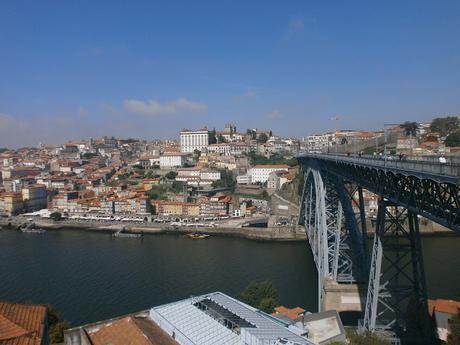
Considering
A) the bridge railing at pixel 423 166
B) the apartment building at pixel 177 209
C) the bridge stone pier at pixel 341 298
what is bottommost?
the apartment building at pixel 177 209

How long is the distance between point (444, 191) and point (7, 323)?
3.41m

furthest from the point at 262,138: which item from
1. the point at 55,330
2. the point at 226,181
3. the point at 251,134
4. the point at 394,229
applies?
the point at 55,330

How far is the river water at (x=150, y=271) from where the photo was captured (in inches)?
367

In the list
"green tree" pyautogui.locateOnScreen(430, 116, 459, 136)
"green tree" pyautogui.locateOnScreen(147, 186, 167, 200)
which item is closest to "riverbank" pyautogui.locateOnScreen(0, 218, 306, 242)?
"green tree" pyautogui.locateOnScreen(147, 186, 167, 200)

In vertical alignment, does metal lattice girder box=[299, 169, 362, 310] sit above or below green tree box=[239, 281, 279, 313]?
above

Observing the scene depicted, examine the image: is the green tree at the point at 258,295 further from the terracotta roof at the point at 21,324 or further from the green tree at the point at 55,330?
the terracotta roof at the point at 21,324

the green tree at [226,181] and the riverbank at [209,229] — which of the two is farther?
the green tree at [226,181]

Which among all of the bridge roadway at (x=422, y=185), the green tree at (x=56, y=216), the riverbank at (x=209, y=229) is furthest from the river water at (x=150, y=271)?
the bridge roadway at (x=422, y=185)

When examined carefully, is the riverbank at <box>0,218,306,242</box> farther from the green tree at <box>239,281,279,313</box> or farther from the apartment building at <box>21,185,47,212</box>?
the green tree at <box>239,281,279,313</box>

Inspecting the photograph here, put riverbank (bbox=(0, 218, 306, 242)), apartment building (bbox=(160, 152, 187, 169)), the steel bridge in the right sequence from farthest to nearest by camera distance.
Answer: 1. apartment building (bbox=(160, 152, 187, 169))
2. riverbank (bbox=(0, 218, 306, 242))
3. the steel bridge

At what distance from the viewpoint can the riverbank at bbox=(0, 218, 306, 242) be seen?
662 inches

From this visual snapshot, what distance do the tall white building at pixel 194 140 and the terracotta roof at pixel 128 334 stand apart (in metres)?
35.2

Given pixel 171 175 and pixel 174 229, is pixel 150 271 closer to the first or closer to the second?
pixel 174 229

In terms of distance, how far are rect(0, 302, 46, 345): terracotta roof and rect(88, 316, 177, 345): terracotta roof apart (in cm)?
96
